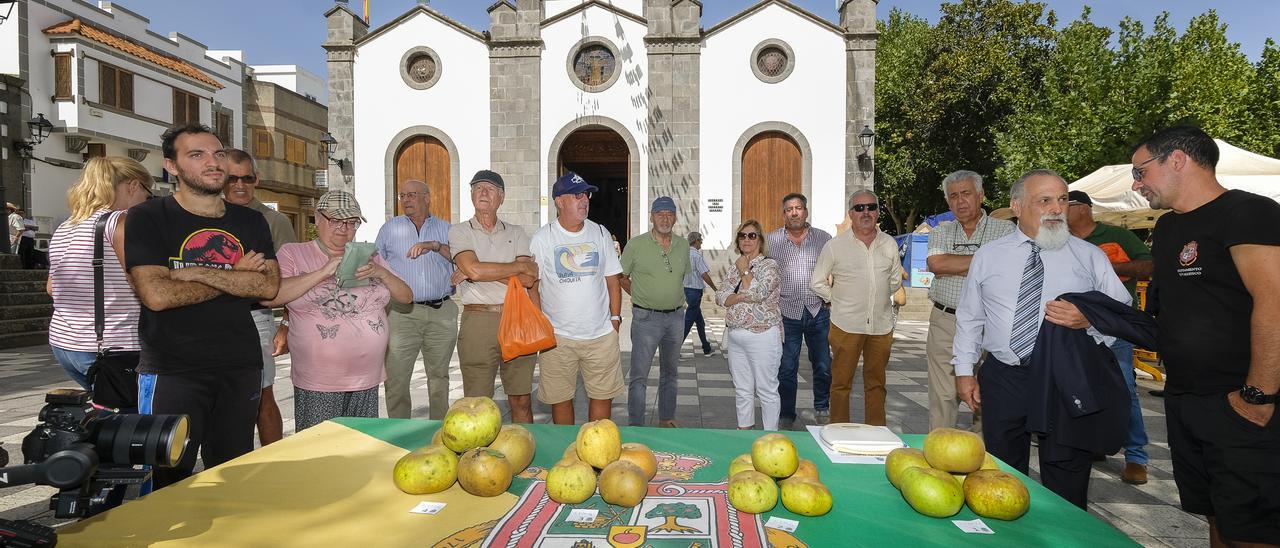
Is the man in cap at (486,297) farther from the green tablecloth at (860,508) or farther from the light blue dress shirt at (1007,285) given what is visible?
the light blue dress shirt at (1007,285)

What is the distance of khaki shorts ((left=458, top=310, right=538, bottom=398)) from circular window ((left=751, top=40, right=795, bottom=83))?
14216 mm

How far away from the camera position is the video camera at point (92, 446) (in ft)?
4.42

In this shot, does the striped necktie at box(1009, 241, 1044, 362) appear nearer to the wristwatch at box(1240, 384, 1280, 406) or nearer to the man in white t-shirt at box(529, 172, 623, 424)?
the wristwatch at box(1240, 384, 1280, 406)

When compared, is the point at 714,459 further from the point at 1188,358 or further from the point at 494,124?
the point at 494,124

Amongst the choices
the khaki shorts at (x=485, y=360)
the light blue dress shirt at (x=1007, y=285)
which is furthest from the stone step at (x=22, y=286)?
the light blue dress shirt at (x=1007, y=285)

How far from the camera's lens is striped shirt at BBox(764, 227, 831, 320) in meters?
6.20

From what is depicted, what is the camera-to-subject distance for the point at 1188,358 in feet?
8.63

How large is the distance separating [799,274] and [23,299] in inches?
610

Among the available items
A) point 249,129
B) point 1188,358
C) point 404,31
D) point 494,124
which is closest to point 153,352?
point 1188,358

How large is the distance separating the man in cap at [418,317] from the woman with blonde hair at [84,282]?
1693 mm

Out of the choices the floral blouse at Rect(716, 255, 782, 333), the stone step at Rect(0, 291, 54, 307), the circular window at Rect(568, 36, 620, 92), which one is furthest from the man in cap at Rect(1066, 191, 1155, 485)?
the stone step at Rect(0, 291, 54, 307)

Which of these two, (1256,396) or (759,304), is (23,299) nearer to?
(759,304)

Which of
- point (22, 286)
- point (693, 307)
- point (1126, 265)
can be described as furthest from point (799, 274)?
point (22, 286)

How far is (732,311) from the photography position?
5398mm
